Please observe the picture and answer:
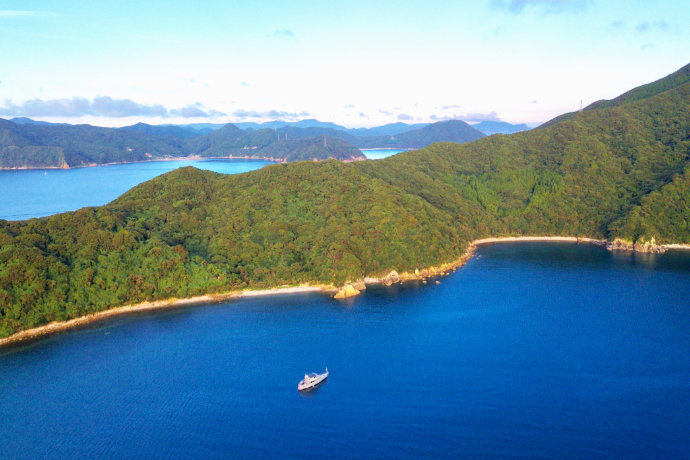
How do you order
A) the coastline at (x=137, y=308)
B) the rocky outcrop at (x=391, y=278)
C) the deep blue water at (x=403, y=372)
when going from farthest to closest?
the rocky outcrop at (x=391, y=278) < the coastline at (x=137, y=308) < the deep blue water at (x=403, y=372)

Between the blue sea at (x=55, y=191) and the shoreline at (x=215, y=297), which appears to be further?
the blue sea at (x=55, y=191)

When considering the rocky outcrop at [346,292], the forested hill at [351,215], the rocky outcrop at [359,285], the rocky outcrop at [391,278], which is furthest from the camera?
the rocky outcrop at [391,278]

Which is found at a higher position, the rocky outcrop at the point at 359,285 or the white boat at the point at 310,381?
the rocky outcrop at the point at 359,285

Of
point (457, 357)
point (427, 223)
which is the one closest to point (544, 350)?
point (457, 357)

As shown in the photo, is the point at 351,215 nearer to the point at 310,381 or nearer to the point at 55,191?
the point at 310,381

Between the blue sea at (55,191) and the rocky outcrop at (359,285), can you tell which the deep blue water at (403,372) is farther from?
the blue sea at (55,191)

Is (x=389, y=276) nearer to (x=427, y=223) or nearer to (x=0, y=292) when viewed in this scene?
(x=427, y=223)

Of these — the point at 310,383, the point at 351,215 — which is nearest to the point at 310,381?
the point at 310,383

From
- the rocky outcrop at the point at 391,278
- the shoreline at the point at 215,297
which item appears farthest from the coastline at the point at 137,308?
the rocky outcrop at the point at 391,278
